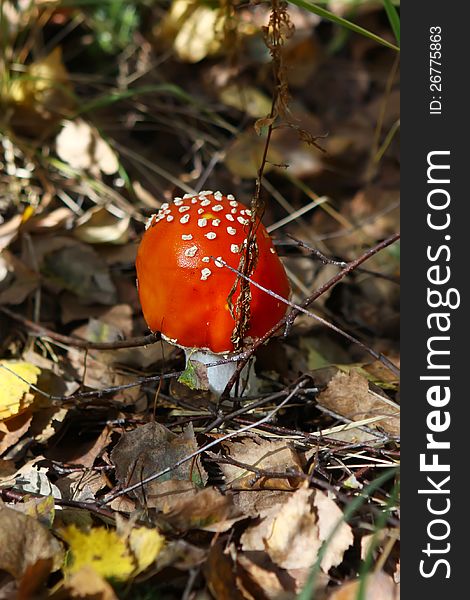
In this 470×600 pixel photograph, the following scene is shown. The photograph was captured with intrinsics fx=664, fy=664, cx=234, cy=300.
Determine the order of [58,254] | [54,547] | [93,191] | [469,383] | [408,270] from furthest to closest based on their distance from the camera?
[93,191] < [58,254] < [408,270] < [469,383] < [54,547]

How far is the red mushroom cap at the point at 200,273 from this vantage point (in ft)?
7.85

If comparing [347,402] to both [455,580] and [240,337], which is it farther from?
[455,580]

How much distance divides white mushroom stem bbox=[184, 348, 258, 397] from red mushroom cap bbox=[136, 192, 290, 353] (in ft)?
0.59

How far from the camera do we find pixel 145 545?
187cm

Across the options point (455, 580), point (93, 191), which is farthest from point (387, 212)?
point (455, 580)

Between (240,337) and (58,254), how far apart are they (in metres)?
1.48

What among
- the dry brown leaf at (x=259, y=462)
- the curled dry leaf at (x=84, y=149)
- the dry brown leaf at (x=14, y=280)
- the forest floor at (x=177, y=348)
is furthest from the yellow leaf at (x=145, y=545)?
the curled dry leaf at (x=84, y=149)

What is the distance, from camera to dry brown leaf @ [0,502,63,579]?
75.1 inches

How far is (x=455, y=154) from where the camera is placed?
2.41 meters

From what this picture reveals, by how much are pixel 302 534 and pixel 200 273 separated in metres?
0.95

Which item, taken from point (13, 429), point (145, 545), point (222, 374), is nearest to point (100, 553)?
point (145, 545)

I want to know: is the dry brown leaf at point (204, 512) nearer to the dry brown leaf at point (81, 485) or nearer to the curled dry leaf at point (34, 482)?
the dry brown leaf at point (81, 485)

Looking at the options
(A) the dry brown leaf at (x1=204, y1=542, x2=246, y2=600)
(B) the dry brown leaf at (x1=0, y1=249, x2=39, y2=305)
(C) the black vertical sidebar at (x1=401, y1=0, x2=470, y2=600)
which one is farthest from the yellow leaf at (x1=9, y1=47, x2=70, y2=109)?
(A) the dry brown leaf at (x1=204, y1=542, x2=246, y2=600)

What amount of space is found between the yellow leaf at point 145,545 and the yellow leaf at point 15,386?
2.95 ft
